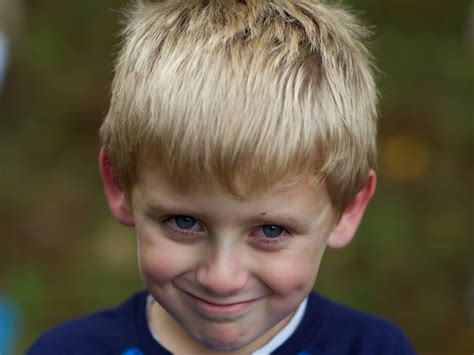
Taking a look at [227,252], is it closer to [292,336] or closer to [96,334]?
[292,336]

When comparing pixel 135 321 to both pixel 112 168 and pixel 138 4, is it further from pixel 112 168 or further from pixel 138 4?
pixel 138 4

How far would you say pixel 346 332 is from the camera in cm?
200

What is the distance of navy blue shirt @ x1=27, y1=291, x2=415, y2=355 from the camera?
1.96m

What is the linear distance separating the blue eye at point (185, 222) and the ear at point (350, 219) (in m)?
0.32

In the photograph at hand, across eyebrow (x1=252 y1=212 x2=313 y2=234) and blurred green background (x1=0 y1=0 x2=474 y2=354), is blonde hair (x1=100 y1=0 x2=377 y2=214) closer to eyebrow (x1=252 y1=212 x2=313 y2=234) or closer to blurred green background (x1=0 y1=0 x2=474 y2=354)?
eyebrow (x1=252 y1=212 x2=313 y2=234)

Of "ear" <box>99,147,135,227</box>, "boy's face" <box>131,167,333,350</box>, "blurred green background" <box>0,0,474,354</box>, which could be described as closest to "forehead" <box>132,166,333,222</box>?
"boy's face" <box>131,167,333,350</box>

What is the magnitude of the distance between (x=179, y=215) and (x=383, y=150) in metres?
2.56

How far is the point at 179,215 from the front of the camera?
1.73 meters

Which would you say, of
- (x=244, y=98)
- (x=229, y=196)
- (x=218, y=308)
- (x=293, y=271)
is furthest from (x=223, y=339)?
(x=244, y=98)

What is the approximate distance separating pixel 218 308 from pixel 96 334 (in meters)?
0.37

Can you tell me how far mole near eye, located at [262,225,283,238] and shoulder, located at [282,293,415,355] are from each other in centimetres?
33

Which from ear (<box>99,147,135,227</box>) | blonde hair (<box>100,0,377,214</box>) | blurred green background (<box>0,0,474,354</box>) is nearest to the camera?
blonde hair (<box>100,0,377,214</box>)

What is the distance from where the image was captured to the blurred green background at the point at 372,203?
3637 millimetres

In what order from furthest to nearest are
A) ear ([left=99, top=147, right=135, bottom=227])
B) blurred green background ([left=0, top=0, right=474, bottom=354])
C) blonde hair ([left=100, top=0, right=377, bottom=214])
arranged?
1. blurred green background ([left=0, top=0, right=474, bottom=354])
2. ear ([left=99, top=147, right=135, bottom=227])
3. blonde hair ([left=100, top=0, right=377, bottom=214])
